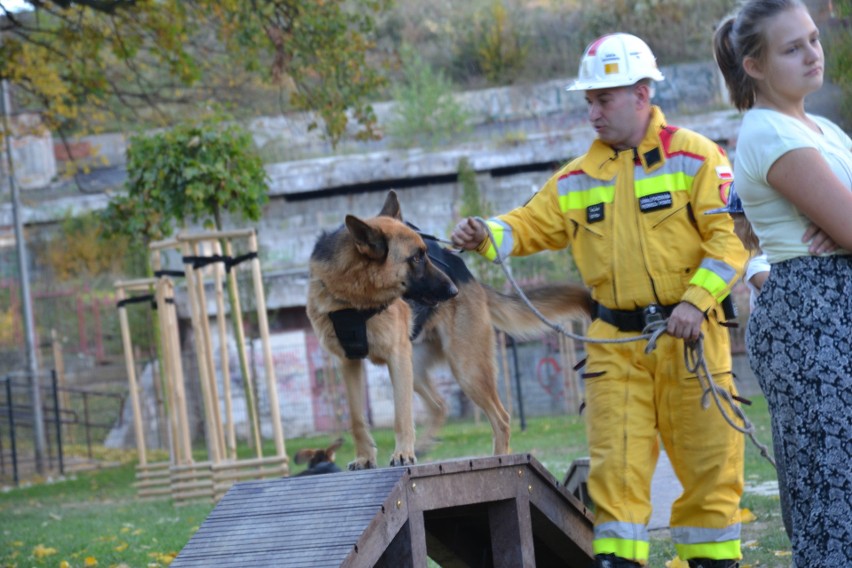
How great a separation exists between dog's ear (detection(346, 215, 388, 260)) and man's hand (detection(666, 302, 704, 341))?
1.57 m

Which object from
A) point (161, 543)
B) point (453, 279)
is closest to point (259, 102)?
point (161, 543)

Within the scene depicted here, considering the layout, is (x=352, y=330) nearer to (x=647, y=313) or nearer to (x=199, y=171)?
(x=647, y=313)

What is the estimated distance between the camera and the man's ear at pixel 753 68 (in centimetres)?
329

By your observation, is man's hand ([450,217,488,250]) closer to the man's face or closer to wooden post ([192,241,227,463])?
the man's face

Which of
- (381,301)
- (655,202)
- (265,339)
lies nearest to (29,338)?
(265,339)

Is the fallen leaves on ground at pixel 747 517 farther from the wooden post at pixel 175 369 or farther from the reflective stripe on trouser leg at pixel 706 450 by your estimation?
the wooden post at pixel 175 369

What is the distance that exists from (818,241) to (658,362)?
1283 mm

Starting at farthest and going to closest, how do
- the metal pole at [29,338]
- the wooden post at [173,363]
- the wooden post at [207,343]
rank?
the metal pole at [29,338]
the wooden post at [173,363]
the wooden post at [207,343]

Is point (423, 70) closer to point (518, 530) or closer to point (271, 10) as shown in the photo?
point (271, 10)

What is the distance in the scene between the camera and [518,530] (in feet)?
14.6

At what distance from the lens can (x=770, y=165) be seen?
10.3 feet

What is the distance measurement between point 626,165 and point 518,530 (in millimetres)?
1561

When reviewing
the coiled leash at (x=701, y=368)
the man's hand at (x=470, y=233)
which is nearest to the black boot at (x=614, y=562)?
the coiled leash at (x=701, y=368)

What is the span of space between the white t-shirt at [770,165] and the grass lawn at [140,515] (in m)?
2.83
